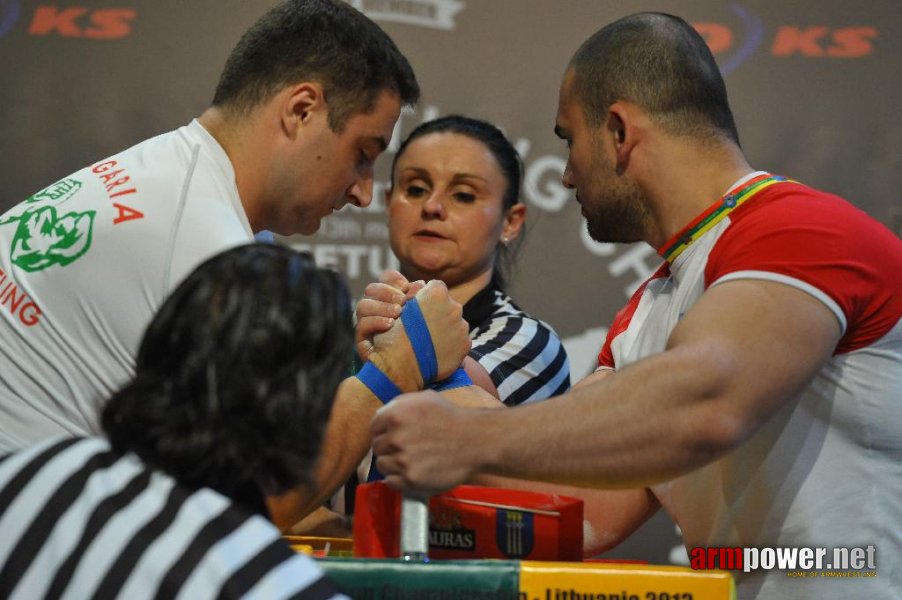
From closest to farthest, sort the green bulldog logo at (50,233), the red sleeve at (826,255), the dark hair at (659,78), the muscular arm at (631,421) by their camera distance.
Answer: the muscular arm at (631,421) < the red sleeve at (826,255) < the green bulldog logo at (50,233) < the dark hair at (659,78)

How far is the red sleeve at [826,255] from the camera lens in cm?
143

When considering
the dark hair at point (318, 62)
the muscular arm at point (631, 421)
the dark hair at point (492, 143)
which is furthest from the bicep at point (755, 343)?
the dark hair at point (492, 143)

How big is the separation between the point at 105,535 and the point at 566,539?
59 cm

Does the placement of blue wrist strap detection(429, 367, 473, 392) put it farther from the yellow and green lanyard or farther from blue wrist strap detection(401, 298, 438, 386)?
the yellow and green lanyard

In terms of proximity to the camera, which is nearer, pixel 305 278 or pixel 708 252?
pixel 305 278

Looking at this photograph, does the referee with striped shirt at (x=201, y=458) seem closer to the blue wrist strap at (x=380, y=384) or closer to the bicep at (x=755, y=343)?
the bicep at (x=755, y=343)

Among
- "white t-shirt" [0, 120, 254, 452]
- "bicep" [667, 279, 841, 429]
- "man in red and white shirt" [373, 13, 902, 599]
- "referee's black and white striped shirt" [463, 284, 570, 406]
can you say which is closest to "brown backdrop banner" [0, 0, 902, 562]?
Result: "referee's black and white striped shirt" [463, 284, 570, 406]

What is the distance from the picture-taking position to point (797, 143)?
298 cm

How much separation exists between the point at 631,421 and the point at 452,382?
502 mm

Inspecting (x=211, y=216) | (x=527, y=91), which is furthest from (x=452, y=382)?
(x=527, y=91)

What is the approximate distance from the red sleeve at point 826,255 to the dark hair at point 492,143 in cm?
→ 120

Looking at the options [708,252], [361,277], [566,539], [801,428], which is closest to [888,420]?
[801,428]

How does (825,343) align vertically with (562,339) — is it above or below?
above

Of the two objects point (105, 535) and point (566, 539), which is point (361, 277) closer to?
point (566, 539)
